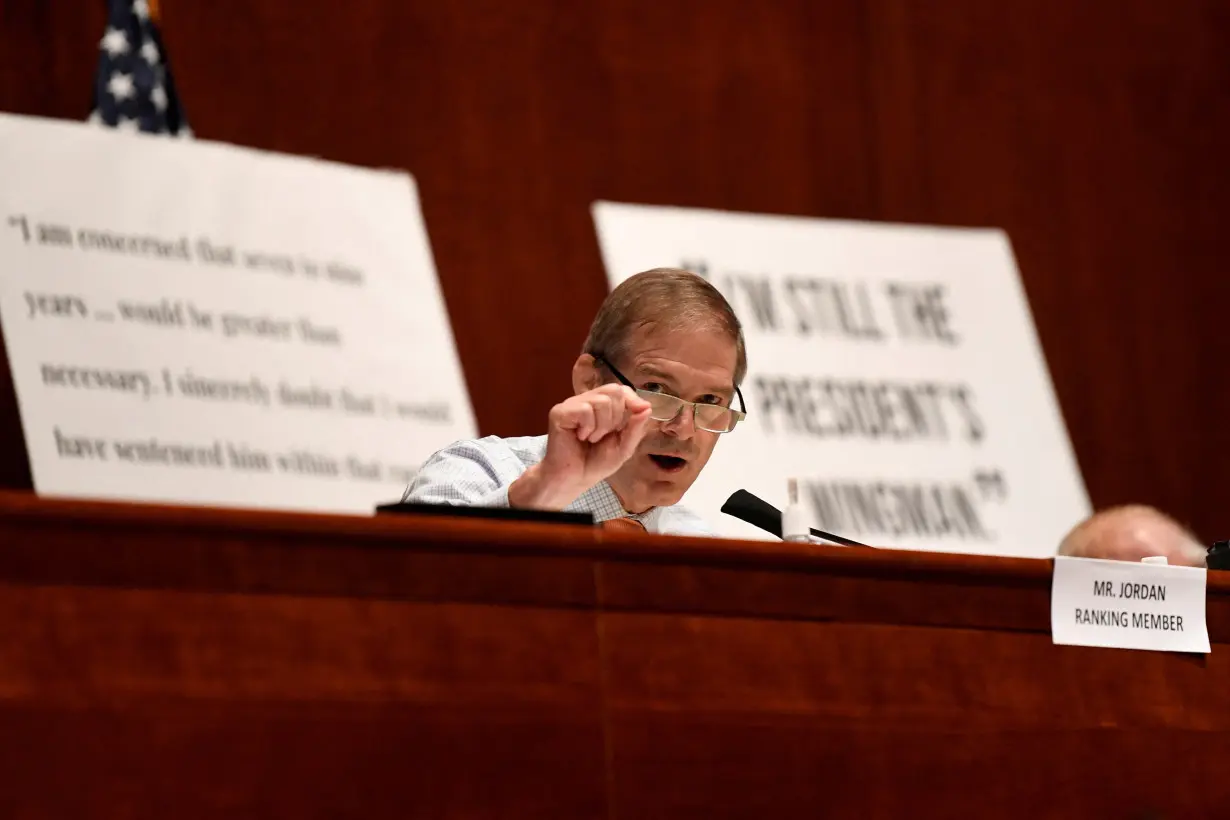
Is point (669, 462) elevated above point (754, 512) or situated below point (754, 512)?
above

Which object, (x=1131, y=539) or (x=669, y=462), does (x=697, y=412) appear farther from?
(x=1131, y=539)

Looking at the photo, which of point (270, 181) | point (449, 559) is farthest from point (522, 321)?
point (449, 559)

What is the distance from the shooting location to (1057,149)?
5.41 m

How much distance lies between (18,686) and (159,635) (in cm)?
13

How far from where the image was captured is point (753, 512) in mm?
2293

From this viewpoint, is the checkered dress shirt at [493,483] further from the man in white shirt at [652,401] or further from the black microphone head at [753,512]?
the black microphone head at [753,512]

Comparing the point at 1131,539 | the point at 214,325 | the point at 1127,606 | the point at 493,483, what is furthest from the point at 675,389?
the point at 214,325

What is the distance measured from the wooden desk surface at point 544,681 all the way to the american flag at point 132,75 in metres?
2.67

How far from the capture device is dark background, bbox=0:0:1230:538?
462 cm

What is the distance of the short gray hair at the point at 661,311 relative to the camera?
2.65 meters

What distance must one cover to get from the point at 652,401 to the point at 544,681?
0.84 meters

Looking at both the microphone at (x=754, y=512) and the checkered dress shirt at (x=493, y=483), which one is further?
the checkered dress shirt at (x=493, y=483)

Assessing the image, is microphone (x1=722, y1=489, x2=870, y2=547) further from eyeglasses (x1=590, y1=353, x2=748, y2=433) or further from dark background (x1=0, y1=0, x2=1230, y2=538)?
dark background (x1=0, y1=0, x2=1230, y2=538)

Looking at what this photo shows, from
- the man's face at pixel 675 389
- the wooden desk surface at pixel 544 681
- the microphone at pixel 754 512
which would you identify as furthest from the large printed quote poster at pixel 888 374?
the wooden desk surface at pixel 544 681
